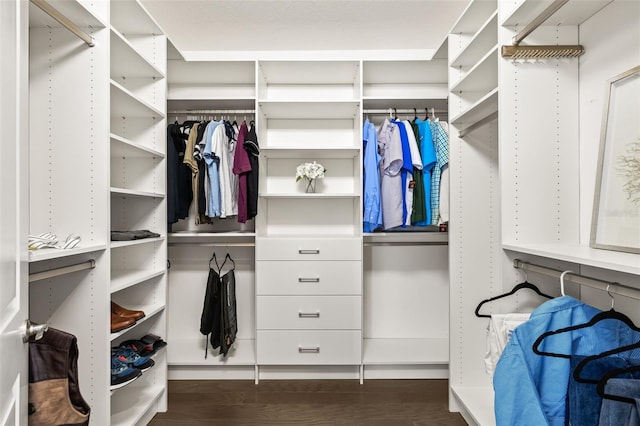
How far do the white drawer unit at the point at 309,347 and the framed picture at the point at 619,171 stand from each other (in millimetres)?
1624

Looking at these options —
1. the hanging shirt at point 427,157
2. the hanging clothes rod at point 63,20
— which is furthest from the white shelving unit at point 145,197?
the hanging shirt at point 427,157

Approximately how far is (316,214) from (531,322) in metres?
1.93

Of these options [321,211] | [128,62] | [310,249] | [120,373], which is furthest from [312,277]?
[128,62]

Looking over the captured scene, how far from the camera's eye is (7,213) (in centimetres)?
72

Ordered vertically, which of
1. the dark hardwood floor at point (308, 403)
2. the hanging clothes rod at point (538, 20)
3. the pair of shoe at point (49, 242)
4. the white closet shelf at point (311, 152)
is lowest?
→ the dark hardwood floor at point (308, 403)

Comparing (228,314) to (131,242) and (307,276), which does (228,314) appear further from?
(131,242)

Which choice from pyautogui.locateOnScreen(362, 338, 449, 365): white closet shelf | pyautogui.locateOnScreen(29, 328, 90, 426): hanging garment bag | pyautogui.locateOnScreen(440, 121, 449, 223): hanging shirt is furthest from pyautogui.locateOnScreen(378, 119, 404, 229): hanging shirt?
Result: pyautogui.locateOnScreen(29, 328, 90, 426): hanging garment bag

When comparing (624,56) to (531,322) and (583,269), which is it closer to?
(583,269)

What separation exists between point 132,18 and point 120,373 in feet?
6.12

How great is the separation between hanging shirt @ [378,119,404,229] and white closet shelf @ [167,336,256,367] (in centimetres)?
140

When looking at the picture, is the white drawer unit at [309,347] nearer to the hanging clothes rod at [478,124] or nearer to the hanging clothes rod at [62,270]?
the hanging clothes rod at [62,270]

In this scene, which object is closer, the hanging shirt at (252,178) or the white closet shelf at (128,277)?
the white closet shelf at (128,277)

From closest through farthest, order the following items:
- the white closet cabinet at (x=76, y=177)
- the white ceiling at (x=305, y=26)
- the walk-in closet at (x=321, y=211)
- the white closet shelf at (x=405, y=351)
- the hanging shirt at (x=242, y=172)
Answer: the walk-in closet at (x=321, y=211)
the white closet cabinet at (x=76, y=177)
the white ceiling at (x=305, y=26)
the hanging shirt at (x=242, y=172)
the white closet shelf at (x=405, y=351)

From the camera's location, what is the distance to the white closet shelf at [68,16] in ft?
4.73
